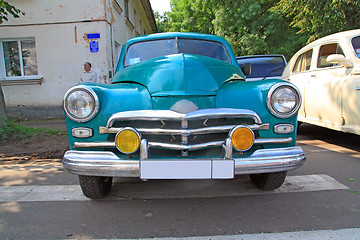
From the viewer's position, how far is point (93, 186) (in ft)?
7.91

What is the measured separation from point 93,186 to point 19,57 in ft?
24.8

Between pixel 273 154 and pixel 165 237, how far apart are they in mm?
1054

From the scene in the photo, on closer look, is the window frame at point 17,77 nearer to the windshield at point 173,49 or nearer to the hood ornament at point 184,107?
the windshield at point 173,49

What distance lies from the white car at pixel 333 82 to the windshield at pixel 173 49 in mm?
1623

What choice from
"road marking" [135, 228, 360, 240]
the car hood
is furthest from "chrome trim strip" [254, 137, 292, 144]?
"road marking" [135, 228, 360, 240]

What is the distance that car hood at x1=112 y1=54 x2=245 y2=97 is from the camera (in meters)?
2.26

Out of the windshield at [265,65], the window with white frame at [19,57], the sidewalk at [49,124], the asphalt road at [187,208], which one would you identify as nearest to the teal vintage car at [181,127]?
the asphalt road at [187,208]

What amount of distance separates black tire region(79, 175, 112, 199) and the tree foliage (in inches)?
341

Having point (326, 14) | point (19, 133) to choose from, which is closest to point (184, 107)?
point (19, 133)

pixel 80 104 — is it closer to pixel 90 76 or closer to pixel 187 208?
pixel 187 208

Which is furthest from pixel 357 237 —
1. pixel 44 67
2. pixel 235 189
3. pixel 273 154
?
pixel 44 67

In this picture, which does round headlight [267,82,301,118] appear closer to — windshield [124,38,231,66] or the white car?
windshield [124,38,231,66]

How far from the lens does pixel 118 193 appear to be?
2.76 meters

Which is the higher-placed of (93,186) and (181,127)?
(181,127)
